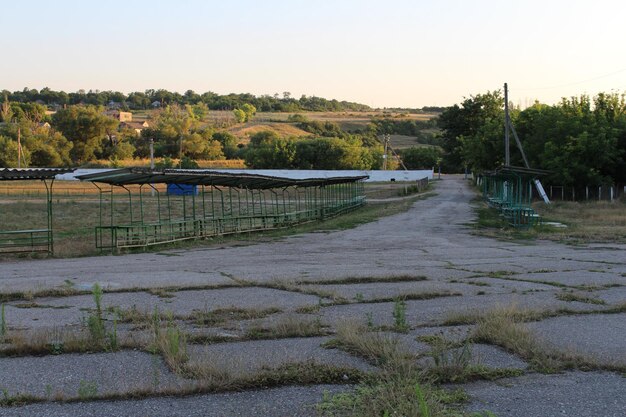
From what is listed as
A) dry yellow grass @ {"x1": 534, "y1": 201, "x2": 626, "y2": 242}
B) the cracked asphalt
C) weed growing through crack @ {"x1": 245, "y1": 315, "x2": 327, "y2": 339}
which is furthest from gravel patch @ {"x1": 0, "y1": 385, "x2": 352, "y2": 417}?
dry yellow grass @ {"x1": 534, "y1": 201, "x2": 626, "y2": 242}

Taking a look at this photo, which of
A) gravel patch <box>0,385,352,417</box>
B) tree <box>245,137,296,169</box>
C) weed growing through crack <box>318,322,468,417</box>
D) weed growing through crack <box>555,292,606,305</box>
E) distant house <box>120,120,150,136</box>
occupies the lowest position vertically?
weed growing through crack <box>555,292,606,305</box>

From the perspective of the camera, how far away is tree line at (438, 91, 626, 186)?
4531 cm

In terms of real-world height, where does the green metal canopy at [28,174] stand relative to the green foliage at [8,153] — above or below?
below

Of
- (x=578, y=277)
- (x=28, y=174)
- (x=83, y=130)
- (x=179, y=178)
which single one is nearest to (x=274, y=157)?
(x=83, y=130)

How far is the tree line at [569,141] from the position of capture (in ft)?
149

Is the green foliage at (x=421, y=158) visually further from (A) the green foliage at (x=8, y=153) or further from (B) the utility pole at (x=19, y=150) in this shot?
(A) the green foliage at (x=8, y=153)

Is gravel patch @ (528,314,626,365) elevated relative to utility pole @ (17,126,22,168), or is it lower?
lower

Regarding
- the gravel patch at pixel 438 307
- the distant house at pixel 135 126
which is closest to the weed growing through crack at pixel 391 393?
the gravel patch at pixel 438 307

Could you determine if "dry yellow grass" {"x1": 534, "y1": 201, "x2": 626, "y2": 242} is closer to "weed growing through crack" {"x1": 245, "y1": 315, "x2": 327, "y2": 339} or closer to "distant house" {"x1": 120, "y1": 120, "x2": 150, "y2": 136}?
"weed growing through crack" {"x1": 245, "y1": 315, "x2": 327, "y2": 339}

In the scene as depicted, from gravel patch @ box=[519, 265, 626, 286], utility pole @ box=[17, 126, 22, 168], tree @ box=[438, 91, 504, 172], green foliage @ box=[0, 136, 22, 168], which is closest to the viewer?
gravel patch @ box=[519, 265, 626, 286]

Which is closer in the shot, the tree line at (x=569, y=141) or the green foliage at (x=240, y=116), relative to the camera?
the tree line at (x=569, y=141)

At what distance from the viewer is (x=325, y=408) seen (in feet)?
16.7

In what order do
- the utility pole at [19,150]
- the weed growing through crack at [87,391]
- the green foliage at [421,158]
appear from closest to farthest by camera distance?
the weed growing through crack at [87,391] → the utility pole at [19,150] → the green foliage at [421,158]

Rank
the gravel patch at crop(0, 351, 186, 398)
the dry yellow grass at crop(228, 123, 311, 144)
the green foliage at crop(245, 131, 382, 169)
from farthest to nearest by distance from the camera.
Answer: the dry yellow grass at crop(228, 123, 311, 144)
the green foliage at crop(245, 131, 382, 169)
the gravel patch at crop(0, 351, 186, 398)
